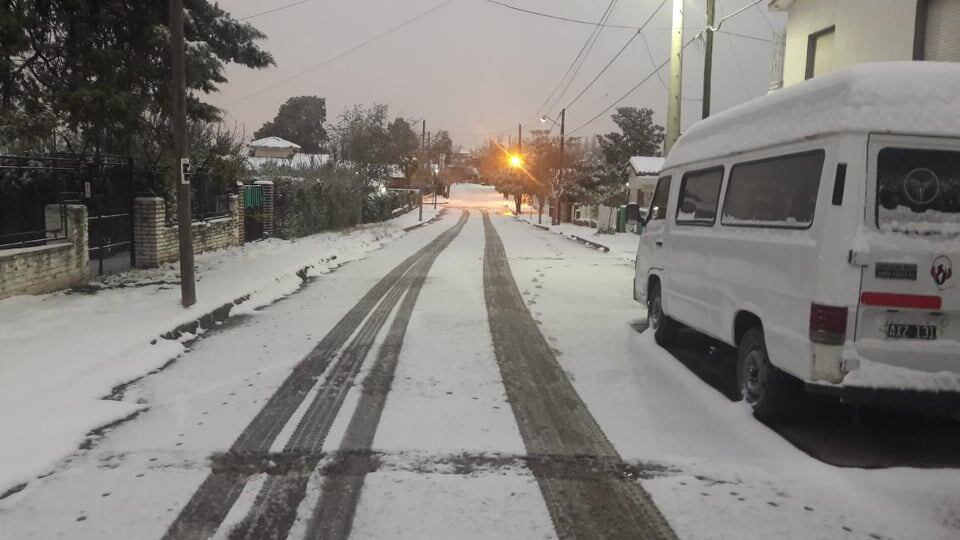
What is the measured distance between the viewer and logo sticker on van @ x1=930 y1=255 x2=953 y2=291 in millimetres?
4348

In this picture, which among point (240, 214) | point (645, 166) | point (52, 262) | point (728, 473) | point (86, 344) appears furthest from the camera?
point (645, 166)

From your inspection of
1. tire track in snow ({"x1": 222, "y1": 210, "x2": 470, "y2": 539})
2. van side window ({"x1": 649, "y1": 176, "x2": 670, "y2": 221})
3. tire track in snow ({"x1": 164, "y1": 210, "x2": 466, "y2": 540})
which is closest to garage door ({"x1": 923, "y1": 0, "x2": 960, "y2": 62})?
van side window ({"x1": 649, "y1": 176, "x2": 670, "y2": 221})

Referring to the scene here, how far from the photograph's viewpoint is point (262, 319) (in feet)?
31.3

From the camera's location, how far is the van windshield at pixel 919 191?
4398 millimetres

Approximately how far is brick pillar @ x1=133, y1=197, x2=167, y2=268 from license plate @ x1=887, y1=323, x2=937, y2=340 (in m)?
13.1

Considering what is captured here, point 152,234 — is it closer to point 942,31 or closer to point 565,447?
point 565,447

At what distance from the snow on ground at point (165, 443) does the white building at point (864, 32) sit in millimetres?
10991

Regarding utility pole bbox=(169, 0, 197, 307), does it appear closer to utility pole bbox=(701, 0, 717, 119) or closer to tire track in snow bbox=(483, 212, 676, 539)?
tire track in snow bbox=(483, 212, 676, 539)

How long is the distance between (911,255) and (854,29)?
1137 cm

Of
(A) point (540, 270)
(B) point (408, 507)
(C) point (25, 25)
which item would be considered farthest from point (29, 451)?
(A) point (540, 270)

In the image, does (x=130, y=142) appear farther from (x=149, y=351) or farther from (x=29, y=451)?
→ (x=29, y=451)

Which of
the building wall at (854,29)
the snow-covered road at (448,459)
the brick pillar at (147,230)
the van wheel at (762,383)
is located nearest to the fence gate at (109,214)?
the brick pillar at (147,230)

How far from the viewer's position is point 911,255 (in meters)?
4.34

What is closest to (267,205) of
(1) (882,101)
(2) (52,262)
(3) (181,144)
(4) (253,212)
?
(4) (253,212)
